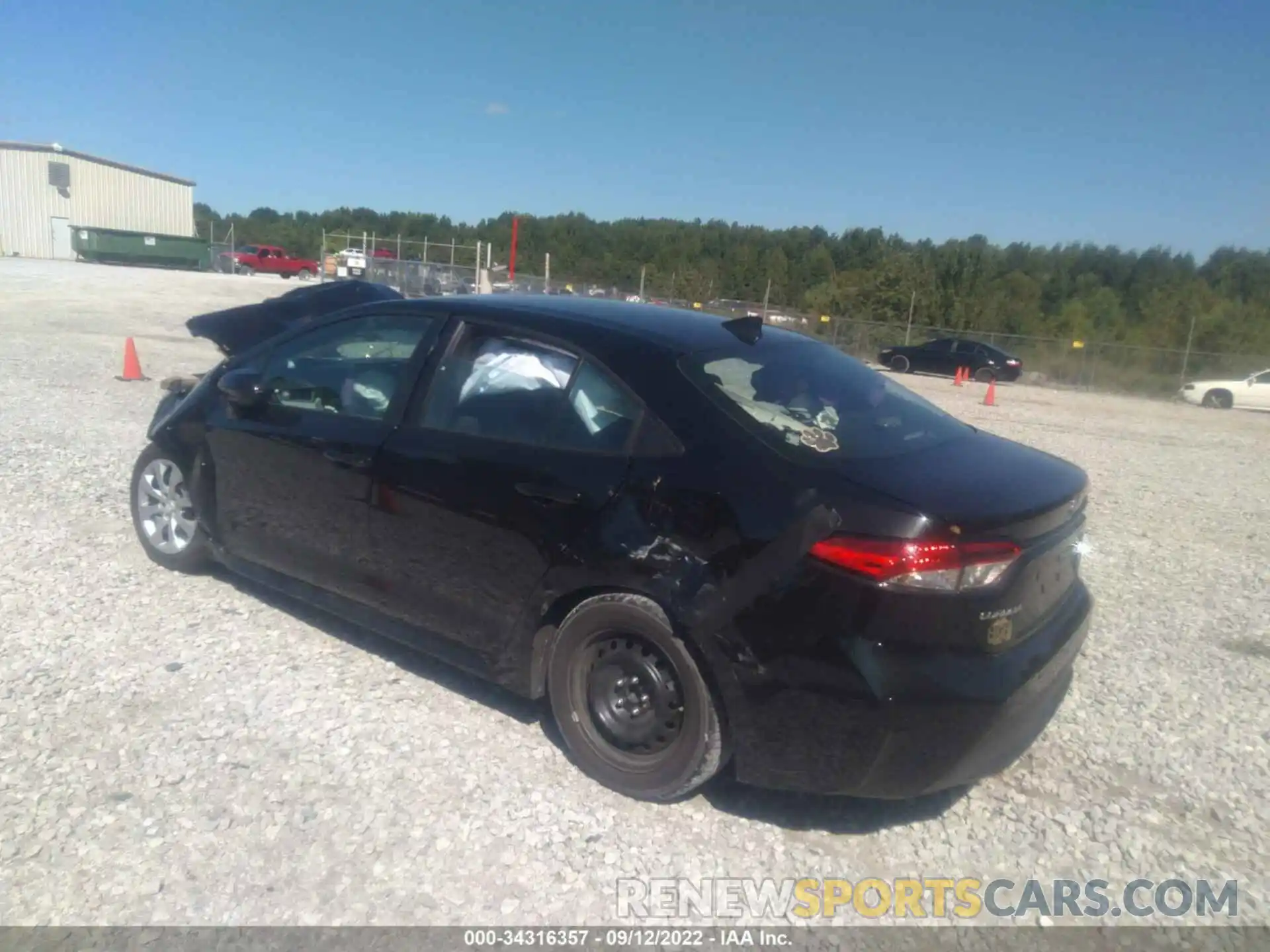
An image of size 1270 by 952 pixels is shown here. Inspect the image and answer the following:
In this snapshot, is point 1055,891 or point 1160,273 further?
point 1160,273

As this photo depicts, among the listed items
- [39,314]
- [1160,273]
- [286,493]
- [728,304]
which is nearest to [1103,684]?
[286,493]

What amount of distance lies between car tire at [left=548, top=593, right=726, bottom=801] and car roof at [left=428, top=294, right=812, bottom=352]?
104 centimetres

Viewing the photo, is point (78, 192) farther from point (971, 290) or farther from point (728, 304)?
point (971, 290)

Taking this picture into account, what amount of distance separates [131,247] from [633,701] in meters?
57.7

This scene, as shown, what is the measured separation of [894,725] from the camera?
275cm

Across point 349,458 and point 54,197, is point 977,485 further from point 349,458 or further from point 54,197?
point 54,197

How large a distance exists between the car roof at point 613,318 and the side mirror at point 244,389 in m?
0.95

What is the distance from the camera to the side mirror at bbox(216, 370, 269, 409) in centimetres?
434

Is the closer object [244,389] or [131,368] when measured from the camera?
[244,389]

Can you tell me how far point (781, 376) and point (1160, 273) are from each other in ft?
248

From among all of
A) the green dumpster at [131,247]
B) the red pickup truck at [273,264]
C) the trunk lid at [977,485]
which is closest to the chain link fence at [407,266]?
the red pickup truck at [273,264]

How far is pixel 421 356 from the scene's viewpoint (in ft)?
12.8

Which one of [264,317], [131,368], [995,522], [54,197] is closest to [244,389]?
[995,522]

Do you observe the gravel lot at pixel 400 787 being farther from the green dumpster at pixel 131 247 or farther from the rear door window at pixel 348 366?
the green dumpster at pixel 131 247
